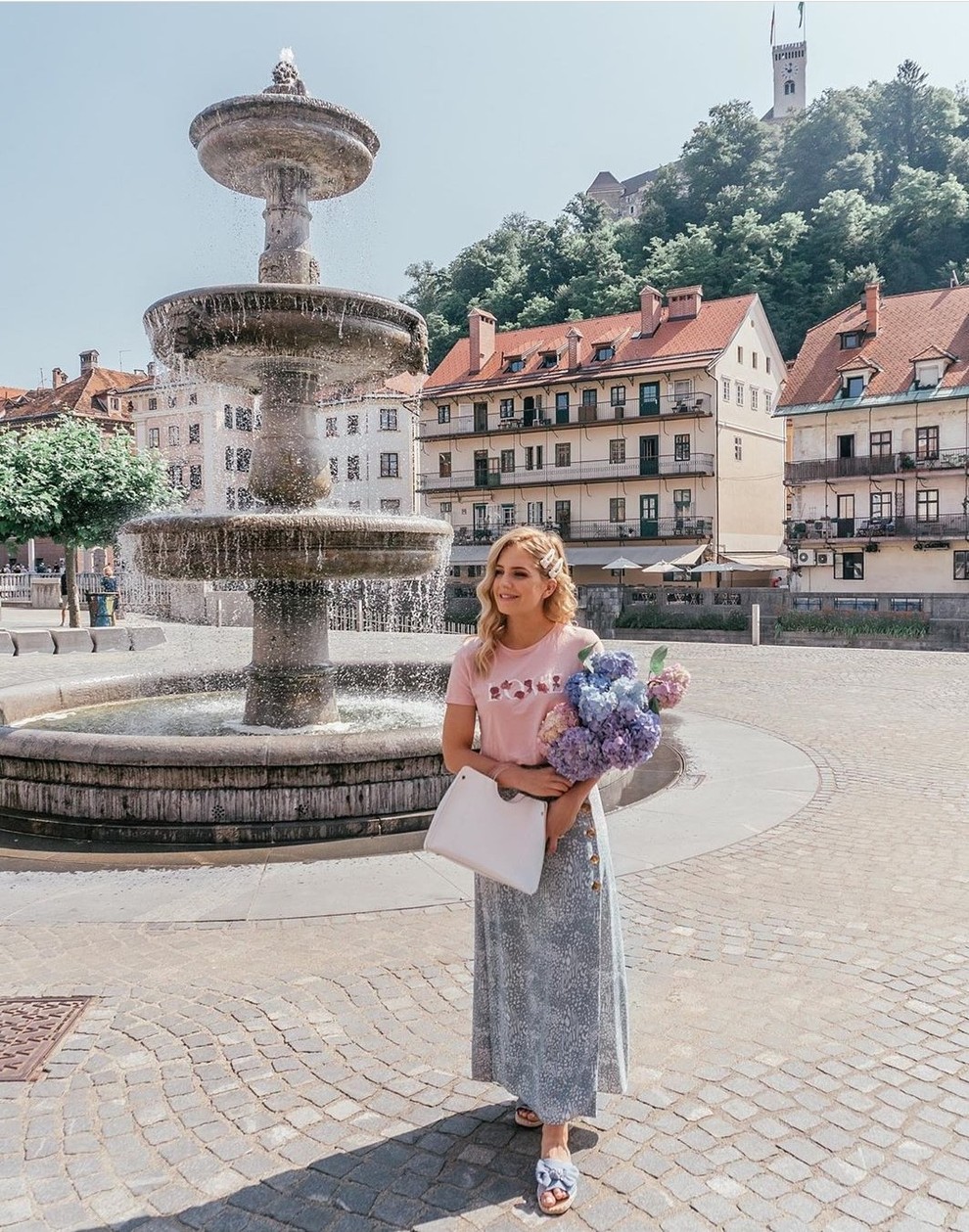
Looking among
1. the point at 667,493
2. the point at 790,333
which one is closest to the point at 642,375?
the point at 667,493

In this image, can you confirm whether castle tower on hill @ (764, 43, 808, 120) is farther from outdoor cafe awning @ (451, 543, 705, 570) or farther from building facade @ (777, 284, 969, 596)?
outdoor cafe awning @ (451, 543, 705, 570)

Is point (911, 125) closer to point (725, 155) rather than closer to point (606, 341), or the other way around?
point (725, 155)

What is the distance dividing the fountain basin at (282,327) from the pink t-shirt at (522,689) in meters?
5.72

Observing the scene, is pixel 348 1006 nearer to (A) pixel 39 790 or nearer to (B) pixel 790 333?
(A) pixel 39 790

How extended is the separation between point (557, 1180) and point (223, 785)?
461cm

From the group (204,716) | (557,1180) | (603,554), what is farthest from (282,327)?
(603,554)

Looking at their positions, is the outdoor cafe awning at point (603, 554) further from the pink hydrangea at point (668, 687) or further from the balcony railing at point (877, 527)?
the pink hydrangea at point (668, 687)

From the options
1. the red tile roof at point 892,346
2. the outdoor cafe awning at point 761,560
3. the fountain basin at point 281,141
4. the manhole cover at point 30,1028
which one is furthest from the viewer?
the outdoor cafe awning at point 761,560

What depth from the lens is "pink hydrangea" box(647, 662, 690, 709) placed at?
283cm

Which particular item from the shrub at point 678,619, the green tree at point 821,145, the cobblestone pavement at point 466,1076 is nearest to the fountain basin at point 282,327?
the cobblestone pavement at point 466,1076

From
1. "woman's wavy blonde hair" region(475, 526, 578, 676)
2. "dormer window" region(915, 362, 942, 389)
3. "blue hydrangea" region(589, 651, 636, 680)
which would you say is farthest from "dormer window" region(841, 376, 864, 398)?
"blue hydrangea" region(589, 651, 636, 680)

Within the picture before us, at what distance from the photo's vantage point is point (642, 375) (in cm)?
4975

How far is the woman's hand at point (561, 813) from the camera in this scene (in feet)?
9.26

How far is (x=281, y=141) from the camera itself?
861 centimetres
